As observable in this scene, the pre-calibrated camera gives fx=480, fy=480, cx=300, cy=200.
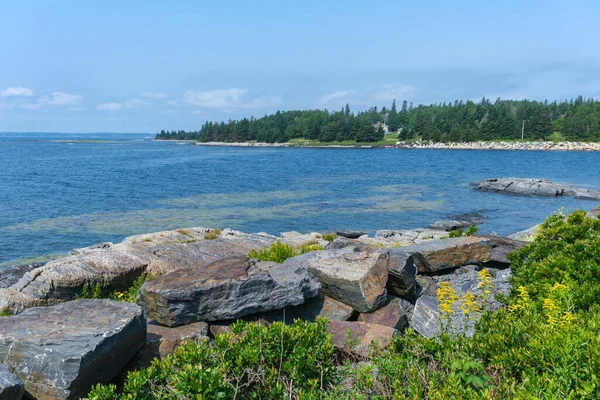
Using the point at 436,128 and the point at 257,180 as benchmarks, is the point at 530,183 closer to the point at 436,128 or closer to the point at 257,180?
the point at 257,180

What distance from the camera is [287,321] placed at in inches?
417

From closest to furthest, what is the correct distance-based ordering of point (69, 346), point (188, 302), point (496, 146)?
point (69, 346) → point (188, 302) → point (496, 146)

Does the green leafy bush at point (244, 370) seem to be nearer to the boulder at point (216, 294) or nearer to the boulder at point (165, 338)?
the boulder at point (165, 338)

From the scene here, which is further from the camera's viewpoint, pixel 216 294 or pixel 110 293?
pixel 110 293

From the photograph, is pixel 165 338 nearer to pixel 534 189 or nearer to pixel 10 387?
pixel 10 387

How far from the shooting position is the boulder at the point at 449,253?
14.5m

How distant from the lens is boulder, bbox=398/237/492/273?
14523mm

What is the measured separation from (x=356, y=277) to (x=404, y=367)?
4844mm

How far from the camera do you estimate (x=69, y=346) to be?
702 centimetres

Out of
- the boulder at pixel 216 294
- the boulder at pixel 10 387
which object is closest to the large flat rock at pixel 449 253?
the boulder at pixel 216 294

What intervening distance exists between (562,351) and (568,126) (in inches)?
7485

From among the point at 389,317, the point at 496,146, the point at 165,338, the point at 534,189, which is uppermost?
the point at 496,146

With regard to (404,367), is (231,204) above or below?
below

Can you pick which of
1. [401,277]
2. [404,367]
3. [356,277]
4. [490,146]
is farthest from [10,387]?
[490,146]
